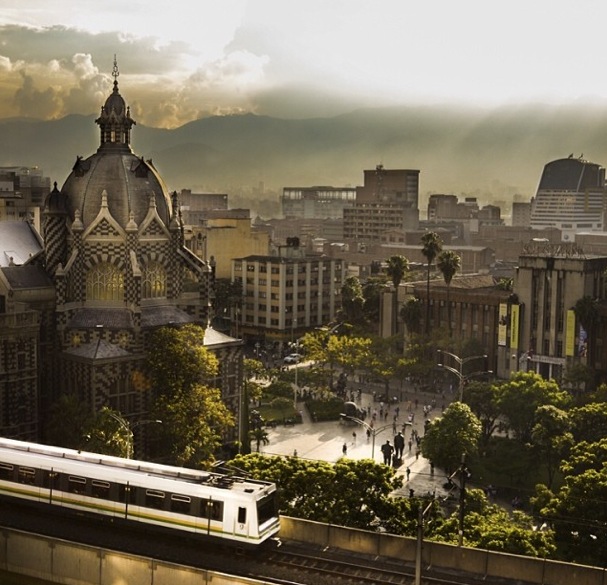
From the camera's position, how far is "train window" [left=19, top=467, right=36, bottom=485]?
4675 centimetres

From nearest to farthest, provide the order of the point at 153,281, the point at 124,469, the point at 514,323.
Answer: the point at 124,469
the point at 153,281
the point at 514,323

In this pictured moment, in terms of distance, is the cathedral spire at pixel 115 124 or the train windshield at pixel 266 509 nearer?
the train windshield at pixel 266 509

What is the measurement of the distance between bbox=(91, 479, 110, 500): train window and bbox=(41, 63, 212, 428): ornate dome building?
91.3ft

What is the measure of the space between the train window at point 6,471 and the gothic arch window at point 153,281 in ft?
107

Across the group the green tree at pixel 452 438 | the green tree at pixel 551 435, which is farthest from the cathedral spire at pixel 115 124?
the green tree at pixel 551 435

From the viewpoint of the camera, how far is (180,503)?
139 ft

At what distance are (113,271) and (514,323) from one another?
2038 inches

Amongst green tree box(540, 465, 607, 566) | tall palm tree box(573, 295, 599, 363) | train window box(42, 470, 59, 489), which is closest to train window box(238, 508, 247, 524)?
train window box(42, 470, 59, 489)

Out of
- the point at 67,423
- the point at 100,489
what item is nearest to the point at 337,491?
the point at 100,489

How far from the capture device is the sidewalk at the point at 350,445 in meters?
73.7

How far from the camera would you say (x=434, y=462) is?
71500mm

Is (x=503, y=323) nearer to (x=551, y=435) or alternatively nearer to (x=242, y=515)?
(x=551, y=435)

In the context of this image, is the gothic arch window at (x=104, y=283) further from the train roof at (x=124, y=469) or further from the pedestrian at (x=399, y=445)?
the train roof at (x=124, y=469)

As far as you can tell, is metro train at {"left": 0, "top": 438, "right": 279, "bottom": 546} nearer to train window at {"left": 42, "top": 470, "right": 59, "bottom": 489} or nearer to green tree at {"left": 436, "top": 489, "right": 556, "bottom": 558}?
train window at {"left": 42, "top": 470, "right": 59, "bottom": 489}
